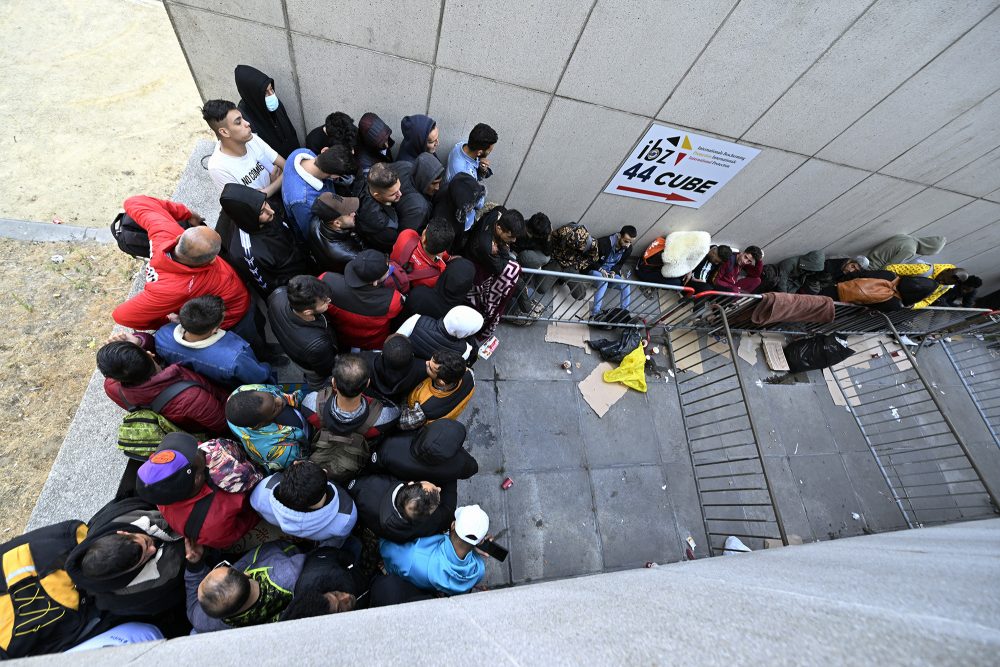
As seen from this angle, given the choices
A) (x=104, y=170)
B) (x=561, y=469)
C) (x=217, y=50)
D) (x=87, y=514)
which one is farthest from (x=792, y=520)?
(x=104, y=170)

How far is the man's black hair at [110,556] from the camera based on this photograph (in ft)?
6.29

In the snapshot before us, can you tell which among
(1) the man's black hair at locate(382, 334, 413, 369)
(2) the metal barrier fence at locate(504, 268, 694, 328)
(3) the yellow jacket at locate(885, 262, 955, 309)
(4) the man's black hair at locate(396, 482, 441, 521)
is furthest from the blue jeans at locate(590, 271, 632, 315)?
(3) the yellow jacket at locate(885, 262, 955, 309)

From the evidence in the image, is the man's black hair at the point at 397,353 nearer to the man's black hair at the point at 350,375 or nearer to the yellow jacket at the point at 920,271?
the man's black hair at the point at 350,375

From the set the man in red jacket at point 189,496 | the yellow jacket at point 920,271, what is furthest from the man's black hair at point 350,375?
the yellow jacket at point 920,271

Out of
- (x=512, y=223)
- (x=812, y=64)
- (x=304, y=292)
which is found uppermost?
(x=812, y=64)

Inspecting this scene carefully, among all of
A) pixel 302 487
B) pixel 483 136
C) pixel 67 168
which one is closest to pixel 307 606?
pixel 302 487

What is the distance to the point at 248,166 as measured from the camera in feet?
11.8

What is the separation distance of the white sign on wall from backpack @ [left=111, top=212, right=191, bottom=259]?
5.13 metres

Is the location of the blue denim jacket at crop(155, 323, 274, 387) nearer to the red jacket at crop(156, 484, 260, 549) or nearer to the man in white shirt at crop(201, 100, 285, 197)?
the red jacket at crop(156, 484, 260, 549)

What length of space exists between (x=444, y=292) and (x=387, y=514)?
1837mm

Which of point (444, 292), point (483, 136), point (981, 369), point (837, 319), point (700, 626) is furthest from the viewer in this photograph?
point (981, 369)

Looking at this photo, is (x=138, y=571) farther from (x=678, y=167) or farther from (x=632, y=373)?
(x=678, y=167)

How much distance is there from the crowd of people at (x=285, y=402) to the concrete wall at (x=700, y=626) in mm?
822

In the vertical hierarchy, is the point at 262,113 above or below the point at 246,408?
above
